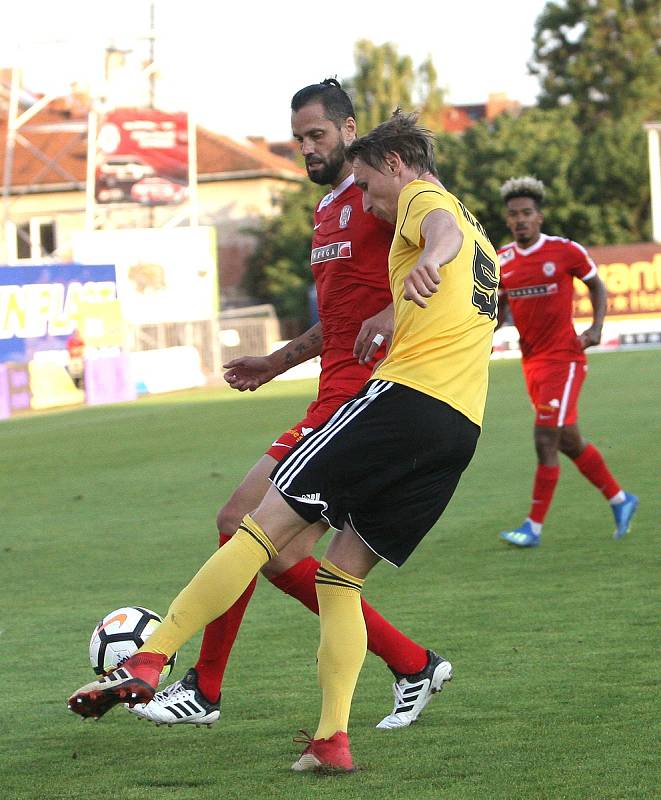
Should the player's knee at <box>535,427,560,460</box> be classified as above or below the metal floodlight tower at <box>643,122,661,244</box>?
below

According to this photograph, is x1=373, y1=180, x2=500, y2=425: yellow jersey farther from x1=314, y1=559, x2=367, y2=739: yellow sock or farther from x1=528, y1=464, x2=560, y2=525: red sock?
x1=528, y1=464, x2=560, y2=525: red sock

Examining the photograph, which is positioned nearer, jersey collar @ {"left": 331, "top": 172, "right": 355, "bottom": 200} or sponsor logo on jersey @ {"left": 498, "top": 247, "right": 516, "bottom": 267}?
jersey collar @ {"left": 331, "top": 172, "right": 355, "bottom": 200}

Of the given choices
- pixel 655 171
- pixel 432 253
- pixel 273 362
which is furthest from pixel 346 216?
pixel 655 171

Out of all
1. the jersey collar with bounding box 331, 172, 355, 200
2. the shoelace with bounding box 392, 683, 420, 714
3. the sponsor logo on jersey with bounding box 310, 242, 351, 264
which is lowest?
A: the shoelace with bounding box 392, 683, 420, 714

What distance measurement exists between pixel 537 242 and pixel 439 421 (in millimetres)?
5208

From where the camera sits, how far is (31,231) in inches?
2213

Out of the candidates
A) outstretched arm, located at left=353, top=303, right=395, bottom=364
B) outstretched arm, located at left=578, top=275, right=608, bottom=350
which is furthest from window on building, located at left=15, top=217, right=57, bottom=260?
outstretched arm, located at left=353, top=303, right=395, bottom=364

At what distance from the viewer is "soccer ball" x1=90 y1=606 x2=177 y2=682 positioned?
524 cm

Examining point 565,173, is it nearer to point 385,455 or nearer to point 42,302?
point 42,302

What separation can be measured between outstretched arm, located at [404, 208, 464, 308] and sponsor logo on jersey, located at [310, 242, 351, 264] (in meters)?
0.95

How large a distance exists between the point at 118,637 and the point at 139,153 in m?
35.2

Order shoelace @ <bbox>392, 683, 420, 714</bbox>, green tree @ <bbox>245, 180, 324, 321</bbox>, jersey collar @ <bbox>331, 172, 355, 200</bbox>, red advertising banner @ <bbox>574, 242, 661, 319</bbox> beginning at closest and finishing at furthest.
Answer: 1. shoelace @ <bbox>392, 683, 420, 714</bbox>
2. jersey collar @ <bbox>331, 172, 355, 200</bbox>
3. red advertising banner @ <bbox>574, 242, 661, 319</bbox>
4. green tree @ <bbox>245, 180, 324, 321</bbox>

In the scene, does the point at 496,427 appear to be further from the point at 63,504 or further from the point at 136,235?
the point at 136,235

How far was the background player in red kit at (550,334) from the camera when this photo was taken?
29.5 ft
